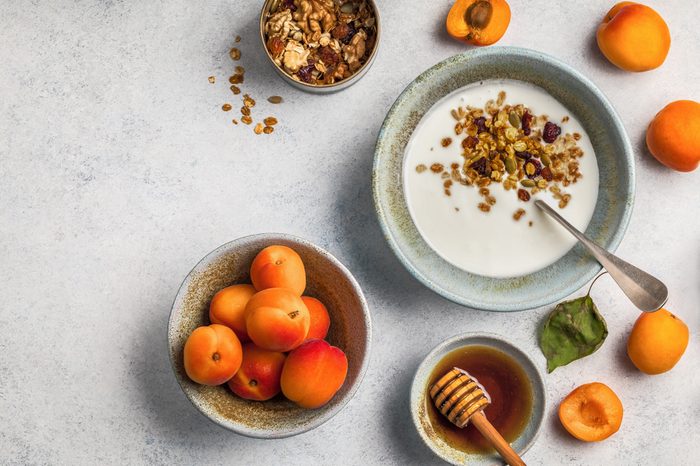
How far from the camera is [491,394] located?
1.25 m

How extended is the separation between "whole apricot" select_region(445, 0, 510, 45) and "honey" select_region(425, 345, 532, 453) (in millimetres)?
511

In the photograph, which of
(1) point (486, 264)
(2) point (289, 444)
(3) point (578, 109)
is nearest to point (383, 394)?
(2) point (289, 444)

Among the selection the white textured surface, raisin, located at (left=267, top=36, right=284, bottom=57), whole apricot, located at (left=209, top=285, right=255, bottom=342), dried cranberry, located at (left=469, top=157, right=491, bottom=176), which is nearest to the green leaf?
the white textured surface

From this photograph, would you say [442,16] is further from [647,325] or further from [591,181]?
[647,325]

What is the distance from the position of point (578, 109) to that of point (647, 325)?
0.37 m

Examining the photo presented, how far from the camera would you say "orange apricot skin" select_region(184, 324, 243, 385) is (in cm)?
103

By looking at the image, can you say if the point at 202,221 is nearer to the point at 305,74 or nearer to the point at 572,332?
the point at 305,74

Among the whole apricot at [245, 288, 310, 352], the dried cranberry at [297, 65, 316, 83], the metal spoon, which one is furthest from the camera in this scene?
the dried cranberry at [297, 65, 316, 83]

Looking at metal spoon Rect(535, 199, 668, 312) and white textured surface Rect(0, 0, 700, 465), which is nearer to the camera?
metal spoon Rect(535, 199, 668, 312)

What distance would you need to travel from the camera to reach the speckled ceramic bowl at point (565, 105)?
1161mm

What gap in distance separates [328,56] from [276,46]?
87mm

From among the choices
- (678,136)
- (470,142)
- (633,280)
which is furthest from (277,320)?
(678,136)

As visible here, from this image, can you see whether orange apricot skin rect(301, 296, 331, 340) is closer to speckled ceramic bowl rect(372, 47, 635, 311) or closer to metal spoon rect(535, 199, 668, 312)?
speckled ceramic bowl rect(372, 47, 635, 311)

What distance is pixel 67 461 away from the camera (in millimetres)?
1258
